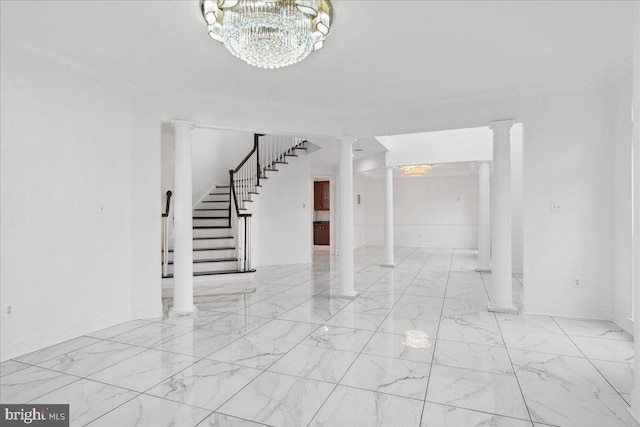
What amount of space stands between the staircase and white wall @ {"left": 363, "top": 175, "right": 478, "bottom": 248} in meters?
5.62

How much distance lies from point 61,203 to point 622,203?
5.87 m

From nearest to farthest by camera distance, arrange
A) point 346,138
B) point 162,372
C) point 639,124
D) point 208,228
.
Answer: point 639,124
point 162,372
point 346,138
point 208,228

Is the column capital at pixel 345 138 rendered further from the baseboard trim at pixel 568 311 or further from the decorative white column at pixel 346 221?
the baseboard trim at pixel 568 311

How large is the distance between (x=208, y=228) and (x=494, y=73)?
5.57 metres

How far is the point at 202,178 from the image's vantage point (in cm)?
882

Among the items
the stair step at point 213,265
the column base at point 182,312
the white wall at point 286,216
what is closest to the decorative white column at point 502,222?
the column base at point 182,312

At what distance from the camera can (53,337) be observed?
10.9 feet

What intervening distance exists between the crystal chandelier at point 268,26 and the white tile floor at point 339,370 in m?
2.43

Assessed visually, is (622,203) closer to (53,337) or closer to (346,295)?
(346,295)

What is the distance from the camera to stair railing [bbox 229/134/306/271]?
21.4ft

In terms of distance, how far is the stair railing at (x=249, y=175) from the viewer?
652 centimetres

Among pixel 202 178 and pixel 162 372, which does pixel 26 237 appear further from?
pixel 202 178

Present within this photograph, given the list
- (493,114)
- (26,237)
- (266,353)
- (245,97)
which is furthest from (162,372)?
(493,114)

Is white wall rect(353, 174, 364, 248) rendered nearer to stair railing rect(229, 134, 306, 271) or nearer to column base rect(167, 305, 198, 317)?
stair railing rect(229, 134, 306, 271)
